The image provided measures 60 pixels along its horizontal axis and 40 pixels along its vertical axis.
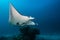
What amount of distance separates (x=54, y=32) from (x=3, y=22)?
0.73 metres

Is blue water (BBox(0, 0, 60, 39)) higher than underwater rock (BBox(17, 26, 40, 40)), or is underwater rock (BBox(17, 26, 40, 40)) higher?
blue water (BBox(0, 0, 60, 39))

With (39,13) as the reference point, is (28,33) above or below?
below

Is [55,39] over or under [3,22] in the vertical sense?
under

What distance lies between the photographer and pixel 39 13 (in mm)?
3072

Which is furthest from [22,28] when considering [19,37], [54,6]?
[54,6]

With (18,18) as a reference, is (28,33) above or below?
below

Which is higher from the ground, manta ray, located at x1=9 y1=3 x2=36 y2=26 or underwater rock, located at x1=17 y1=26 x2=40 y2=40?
manta ray, located at x1=9 y1=3 x2=36 y2=26

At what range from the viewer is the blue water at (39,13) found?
3.06m

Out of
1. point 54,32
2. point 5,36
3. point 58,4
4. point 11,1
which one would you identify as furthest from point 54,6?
point 5,36

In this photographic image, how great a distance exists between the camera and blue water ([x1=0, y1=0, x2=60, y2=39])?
3.06 m

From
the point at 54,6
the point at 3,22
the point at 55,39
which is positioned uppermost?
the point at 54,6

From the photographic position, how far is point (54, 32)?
306 cm

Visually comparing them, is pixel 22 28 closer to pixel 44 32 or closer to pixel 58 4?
pixel 44 32

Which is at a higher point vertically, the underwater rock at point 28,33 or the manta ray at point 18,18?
the manta ray at point 18,18
